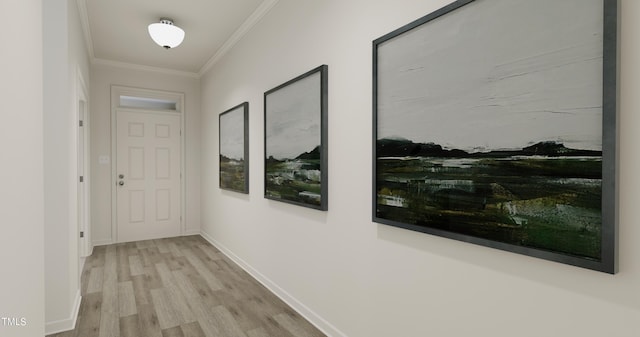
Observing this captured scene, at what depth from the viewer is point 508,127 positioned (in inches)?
50.9

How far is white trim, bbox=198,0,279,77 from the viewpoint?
3.18 metres

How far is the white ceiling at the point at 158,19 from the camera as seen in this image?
3.21 metres

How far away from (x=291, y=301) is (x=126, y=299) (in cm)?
146

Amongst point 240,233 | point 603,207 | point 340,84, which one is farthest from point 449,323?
point 240,233

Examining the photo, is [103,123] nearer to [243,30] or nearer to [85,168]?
[85,168]

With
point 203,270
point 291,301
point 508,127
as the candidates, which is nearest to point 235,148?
point 203,270

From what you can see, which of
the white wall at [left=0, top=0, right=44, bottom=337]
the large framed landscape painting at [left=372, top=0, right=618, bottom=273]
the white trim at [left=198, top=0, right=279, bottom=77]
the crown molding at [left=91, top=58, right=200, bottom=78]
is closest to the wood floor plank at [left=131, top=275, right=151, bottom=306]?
the white wall at [left=0, top=0, right=44, bottom=337]

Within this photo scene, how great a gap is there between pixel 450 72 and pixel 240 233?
10.1 ft

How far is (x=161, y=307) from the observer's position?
280 centimetres

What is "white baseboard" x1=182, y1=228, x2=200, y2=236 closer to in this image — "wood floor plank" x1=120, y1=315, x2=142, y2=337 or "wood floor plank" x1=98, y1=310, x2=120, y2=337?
"wood floor plank" x1=98, y1=310, x2=120, y2=337

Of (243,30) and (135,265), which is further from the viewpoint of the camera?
(135,265)

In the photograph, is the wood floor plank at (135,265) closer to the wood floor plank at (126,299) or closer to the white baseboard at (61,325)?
the wood floor plank at (126,299)

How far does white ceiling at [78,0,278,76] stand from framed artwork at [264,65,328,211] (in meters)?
0.98

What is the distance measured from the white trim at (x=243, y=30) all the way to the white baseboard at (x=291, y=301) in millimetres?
2528
